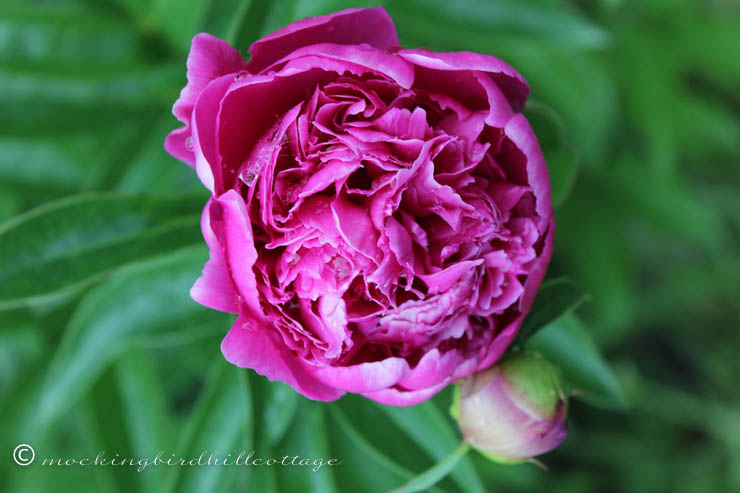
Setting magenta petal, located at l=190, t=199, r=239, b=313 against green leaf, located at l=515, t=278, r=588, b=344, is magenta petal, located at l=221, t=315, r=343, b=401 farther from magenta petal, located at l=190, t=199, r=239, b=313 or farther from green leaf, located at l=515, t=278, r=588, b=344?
green leaf, located at l=515, t=278, r=588, b=344

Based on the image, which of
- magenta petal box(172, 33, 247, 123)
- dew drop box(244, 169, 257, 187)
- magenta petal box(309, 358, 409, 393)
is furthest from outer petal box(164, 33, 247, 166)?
magenta petal box(309, 358, 409, 393)

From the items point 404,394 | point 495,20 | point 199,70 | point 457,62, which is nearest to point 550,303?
point 404,394

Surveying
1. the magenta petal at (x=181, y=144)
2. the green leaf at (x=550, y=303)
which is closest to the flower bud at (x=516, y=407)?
→ the green leaf at (x=550, y=303)

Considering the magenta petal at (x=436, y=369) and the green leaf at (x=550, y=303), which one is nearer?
the magenta petal at (x=436, y=369)

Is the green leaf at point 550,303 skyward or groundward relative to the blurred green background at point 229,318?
skyward

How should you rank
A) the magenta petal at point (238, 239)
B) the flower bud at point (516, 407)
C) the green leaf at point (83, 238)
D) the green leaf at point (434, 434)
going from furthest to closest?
the green leaf at point (434, 434), the green leaf at point (83, 238), the flower bud at point (516, 407), the magenta petal at point (238, 239)

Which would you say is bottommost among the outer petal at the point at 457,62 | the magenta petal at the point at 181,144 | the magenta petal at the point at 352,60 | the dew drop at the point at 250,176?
the dew drop at the point at 250,176

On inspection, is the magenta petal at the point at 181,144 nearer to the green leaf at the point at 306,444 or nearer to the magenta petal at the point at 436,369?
the magenta petal at the point at 436,369

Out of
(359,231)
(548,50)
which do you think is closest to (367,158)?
(359,231)
